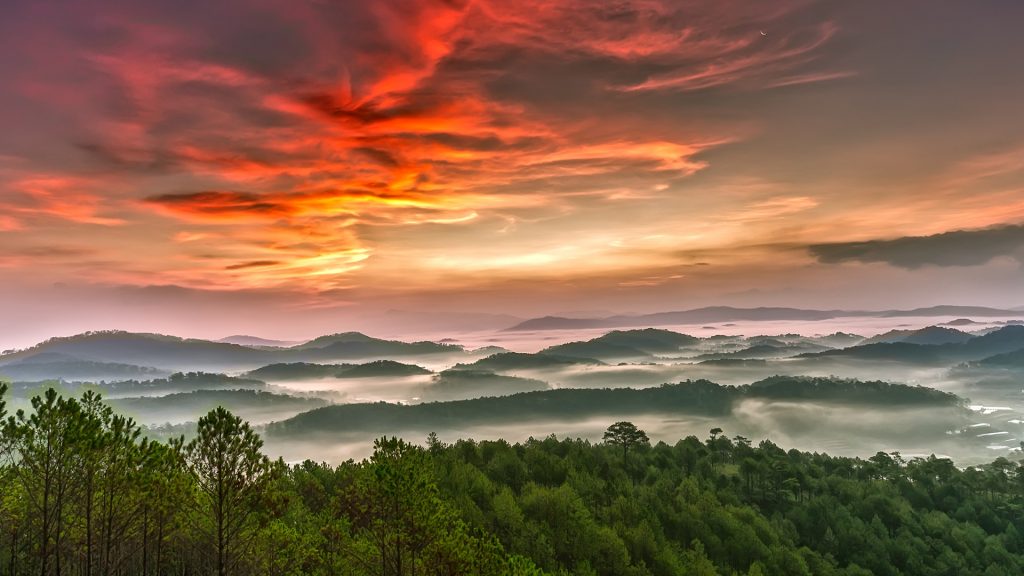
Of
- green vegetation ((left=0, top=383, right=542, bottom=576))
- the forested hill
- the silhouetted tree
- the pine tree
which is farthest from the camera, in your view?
the silhouetted tree

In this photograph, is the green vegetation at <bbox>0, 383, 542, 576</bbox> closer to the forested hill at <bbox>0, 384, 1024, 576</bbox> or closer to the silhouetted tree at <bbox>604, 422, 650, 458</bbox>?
the forested hill at <bbox>0, 384, 1024, 576</bbox>

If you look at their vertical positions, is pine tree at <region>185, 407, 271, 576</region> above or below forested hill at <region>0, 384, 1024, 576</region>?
above

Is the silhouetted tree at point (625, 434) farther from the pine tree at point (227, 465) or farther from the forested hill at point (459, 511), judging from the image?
the pine tree at point (227, 465)

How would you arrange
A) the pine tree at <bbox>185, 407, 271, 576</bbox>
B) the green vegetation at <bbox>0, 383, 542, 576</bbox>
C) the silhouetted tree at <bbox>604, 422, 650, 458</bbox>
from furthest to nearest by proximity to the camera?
the silhouetted tree at <bbox>604, 422, 650, 458</bbox> → the pine tree at <bbox>185, 407, 271, 576</bbox> → the green vegetation at <bbox>0, 383, 542, 576</bbox>

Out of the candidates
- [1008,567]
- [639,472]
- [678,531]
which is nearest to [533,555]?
[678,531]

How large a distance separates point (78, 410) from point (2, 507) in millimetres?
10567

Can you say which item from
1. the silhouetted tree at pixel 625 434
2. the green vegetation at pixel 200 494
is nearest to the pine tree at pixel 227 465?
the green vegetation at pixel 200 494

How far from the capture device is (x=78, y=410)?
4319cm

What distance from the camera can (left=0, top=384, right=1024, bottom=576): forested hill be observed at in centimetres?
4344

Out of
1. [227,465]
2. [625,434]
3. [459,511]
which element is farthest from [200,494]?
[625,434]

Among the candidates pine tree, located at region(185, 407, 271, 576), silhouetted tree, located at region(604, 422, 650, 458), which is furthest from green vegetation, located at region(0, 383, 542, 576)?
silhouetted tree, located at region(604, 422, 650, 458)

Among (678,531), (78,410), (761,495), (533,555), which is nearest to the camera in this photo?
(78,410)

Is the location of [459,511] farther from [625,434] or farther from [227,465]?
[625,434]

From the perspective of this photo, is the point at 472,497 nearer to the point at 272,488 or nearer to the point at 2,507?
the point at 272,488
